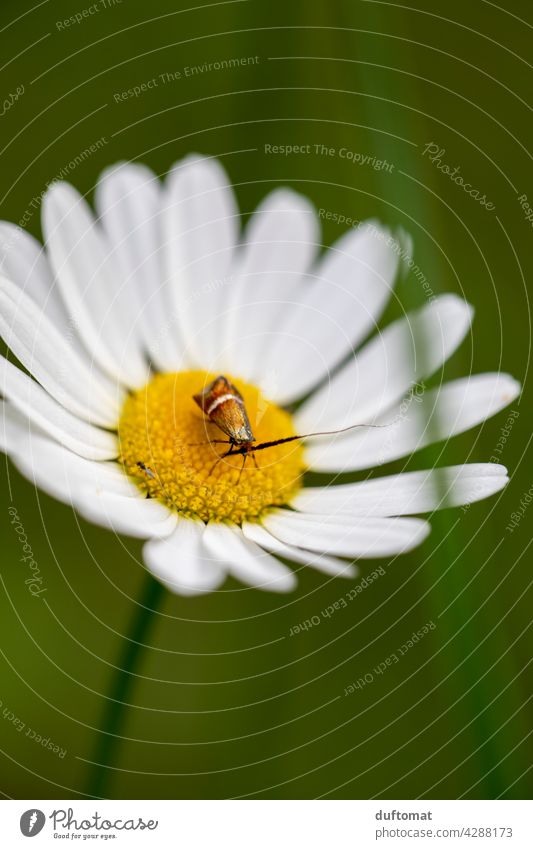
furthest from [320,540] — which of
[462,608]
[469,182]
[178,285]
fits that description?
[469,182]

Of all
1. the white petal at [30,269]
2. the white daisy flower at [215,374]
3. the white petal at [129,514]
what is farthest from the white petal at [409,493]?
the white petal at [30,269]

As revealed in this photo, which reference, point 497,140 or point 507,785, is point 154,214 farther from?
point 507,785

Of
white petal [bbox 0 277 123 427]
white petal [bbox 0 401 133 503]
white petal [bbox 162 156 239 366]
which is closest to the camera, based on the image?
white petal [bbox 0 401 133 503]

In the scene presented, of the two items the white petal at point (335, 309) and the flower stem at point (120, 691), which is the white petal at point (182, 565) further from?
the white petal at point (335, 309)

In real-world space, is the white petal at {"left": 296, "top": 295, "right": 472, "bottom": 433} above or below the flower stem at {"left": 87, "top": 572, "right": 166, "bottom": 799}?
above

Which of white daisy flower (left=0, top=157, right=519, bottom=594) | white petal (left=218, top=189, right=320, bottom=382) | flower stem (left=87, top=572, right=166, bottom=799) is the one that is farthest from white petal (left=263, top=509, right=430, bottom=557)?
white petal (left=218, top=189, right=320, bottom=382)

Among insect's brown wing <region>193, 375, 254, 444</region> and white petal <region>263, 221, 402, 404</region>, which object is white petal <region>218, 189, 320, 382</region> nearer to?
white petal <region>263, 221, 402, 404</region>
